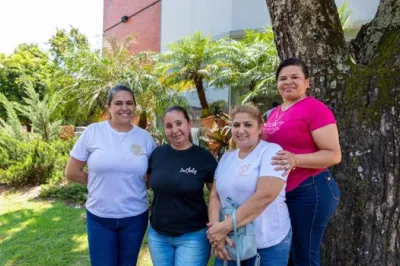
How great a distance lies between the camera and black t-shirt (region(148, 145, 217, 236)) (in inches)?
97.1

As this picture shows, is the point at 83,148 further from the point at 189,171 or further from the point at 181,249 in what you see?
the point at 181,249

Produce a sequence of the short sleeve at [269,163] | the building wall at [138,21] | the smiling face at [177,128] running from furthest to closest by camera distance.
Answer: the building wall at [138,21]
the smiling face at [177,128]
the short sleeve at [269,163]

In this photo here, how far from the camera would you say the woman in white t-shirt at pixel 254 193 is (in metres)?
2.12

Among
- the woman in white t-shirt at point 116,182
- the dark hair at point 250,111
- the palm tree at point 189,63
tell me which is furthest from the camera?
the palm tree at point 189,63

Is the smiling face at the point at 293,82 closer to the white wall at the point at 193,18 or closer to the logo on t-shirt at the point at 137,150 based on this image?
the logo on t-shirt at the point at 137,150

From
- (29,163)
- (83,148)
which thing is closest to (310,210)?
Result: (83,148)

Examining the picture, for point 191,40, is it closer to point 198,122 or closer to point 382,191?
point 198,122

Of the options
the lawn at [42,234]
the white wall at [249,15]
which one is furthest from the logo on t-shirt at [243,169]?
the white wall at [249,15]

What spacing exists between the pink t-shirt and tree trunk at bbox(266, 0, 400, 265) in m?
0.76

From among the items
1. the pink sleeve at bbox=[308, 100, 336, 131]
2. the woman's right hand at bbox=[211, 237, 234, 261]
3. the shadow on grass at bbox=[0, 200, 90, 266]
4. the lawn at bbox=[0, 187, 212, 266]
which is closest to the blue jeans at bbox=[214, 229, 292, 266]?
the woman's right hand at bbox=[211, 237, 234, 261]

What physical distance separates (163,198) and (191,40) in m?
10.0

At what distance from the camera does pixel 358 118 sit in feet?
9.54

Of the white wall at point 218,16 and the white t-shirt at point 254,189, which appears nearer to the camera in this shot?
the white t-shirt at point 254,189

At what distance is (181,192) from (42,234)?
385cm
